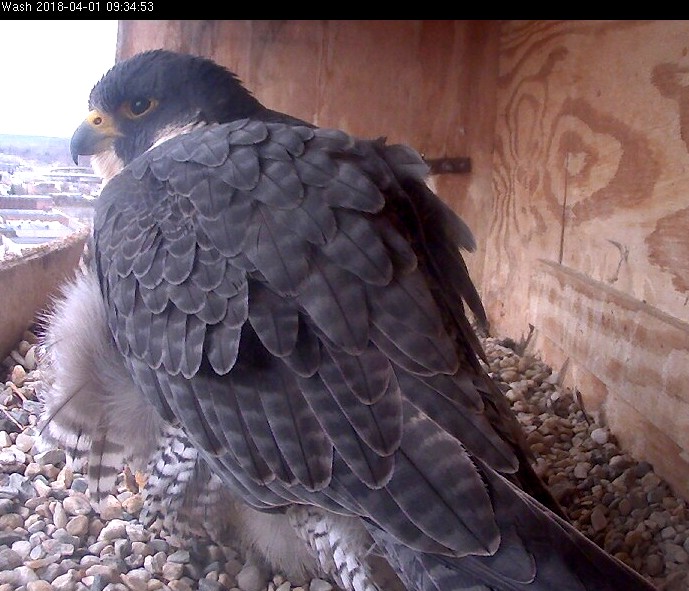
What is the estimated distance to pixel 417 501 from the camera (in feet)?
3.68

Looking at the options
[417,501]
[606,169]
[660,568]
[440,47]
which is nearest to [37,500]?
[417,501]

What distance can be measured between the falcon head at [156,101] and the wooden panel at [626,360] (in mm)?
1200

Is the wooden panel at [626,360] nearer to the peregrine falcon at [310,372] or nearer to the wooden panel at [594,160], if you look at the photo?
the wooden panel at [594,160]

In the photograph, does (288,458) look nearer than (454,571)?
No

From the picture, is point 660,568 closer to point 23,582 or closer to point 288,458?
point 288,458

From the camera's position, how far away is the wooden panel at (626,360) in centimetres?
171

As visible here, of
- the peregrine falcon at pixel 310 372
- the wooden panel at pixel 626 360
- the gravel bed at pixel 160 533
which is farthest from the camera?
the wooden panel at pixel 626 360

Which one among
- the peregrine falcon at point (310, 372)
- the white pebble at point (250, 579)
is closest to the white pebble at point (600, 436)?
the peregrine falcon at point (310, 372)

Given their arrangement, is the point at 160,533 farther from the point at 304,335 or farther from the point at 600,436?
the point at 600,436

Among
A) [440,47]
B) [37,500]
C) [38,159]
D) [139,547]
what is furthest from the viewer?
[440,47]

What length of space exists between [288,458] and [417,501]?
256 mm

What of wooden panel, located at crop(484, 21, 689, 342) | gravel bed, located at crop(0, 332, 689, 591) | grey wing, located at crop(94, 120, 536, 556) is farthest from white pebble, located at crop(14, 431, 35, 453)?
wooden panel, located at crop(484, 21, 689, 342)

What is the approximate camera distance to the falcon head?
194 cm

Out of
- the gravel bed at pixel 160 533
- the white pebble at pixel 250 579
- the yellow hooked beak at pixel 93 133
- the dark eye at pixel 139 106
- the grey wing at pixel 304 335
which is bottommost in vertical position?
the white pebble at pixel 250 579
